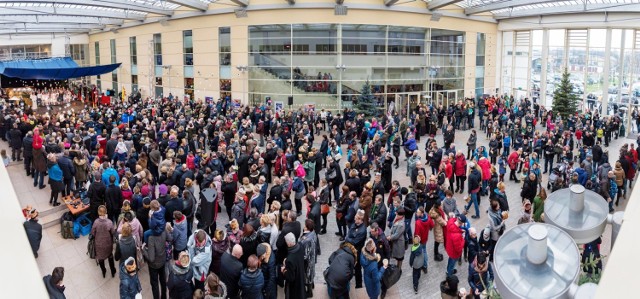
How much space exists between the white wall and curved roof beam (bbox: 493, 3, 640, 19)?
130 feet

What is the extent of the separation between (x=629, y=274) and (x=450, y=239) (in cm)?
696

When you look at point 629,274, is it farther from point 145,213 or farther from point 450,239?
point 145,213

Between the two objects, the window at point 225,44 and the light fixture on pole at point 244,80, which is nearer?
the light fixture on pole at point 244,80

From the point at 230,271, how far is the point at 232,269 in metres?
0.04

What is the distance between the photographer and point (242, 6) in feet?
83.5

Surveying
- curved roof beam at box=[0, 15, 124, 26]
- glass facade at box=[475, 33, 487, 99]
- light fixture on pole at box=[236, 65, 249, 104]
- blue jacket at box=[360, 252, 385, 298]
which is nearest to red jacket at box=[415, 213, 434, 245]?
blue jacket at box=[360, 252, 385, 298]

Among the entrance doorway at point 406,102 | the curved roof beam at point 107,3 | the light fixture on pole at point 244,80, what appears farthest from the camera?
the entrance doorway at point 406,102

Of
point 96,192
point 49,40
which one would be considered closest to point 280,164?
point 96,192

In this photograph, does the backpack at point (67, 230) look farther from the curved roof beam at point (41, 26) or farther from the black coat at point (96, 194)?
the curved roof beam at point (41, 26)

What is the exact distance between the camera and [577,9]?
25.1 m

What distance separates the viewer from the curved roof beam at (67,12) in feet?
84.0

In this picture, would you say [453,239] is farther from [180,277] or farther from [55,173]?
[55,173]

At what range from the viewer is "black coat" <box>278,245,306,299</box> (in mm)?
6746

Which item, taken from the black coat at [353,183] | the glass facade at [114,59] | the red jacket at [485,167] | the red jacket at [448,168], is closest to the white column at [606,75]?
the red jacket at [485,167]
